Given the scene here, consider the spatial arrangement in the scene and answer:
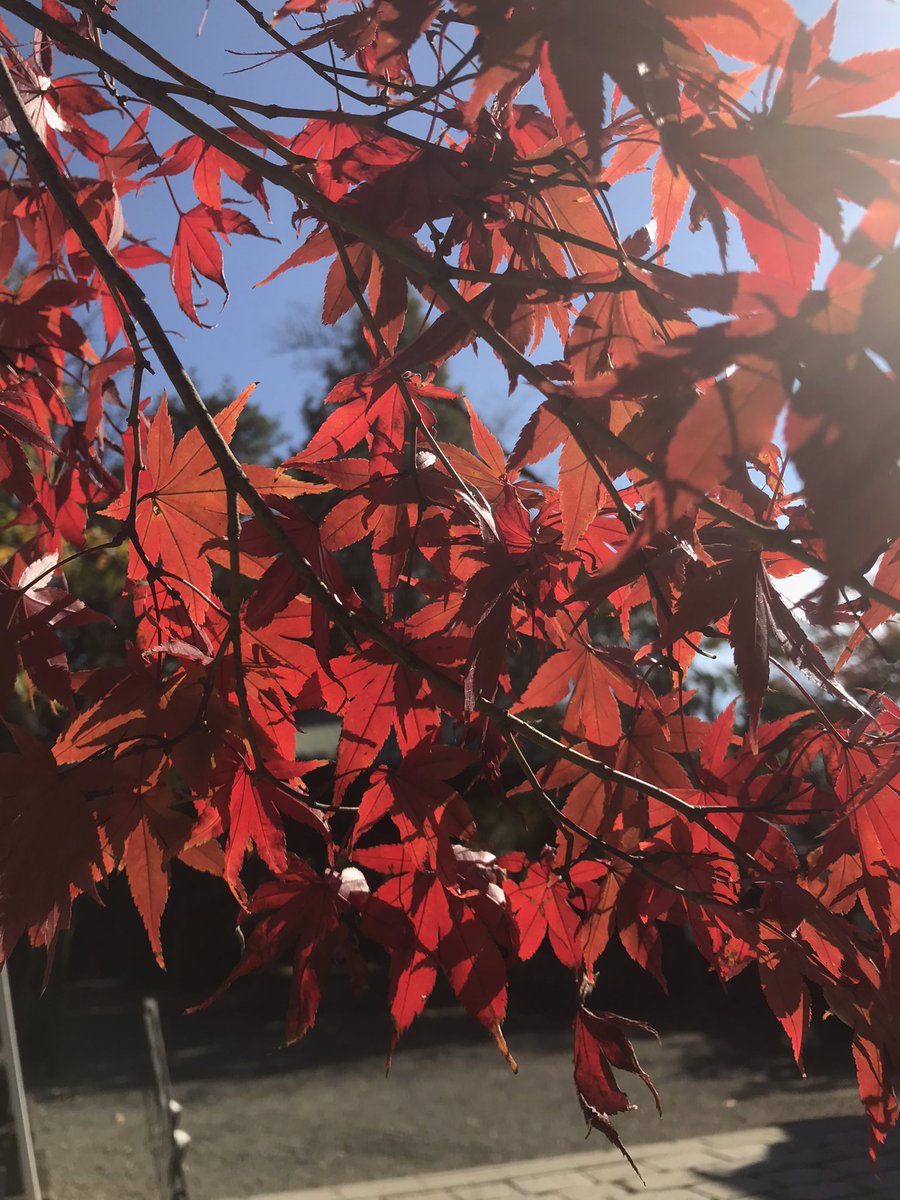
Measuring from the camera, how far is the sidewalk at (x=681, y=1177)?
3.56 m

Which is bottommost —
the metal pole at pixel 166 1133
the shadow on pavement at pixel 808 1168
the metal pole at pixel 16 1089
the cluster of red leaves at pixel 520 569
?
the shadow on pavement at pixel 808 1168

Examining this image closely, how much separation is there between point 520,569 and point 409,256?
0.26 meters

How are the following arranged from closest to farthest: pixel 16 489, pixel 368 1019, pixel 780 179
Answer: pixel 780 179
pixel 16 489
pixel 368 1019

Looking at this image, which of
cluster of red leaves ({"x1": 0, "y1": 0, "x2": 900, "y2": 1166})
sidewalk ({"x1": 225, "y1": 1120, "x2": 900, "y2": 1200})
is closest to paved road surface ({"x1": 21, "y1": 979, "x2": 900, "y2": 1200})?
sidewalk ({"x1": 225, "y1": 1120, "x2": 900, "y2": 1200})

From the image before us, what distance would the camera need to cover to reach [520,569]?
0.79 m

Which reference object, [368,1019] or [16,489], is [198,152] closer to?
[16,489]

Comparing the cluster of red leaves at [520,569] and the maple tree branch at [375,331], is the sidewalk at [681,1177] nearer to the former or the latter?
the cluster of red leaves at [520,569]

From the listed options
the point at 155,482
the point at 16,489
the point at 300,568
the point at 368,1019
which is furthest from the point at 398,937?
the point at 368,1019

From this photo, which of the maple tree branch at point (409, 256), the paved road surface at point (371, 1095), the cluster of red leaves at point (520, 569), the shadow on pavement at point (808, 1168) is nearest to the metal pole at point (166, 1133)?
the paved road surface at point (371, 1095)

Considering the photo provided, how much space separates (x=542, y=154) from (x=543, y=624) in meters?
0.40

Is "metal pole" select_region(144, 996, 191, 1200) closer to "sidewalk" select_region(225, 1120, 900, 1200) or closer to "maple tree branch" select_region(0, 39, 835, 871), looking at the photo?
"sidewalk" select_region(225, 1120, 900, 1200)

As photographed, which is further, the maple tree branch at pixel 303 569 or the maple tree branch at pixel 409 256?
the maple tree branch at pixel 303 569

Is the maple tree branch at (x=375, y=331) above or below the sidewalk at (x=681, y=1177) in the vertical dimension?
above

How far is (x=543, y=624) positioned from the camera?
0.96 meters
